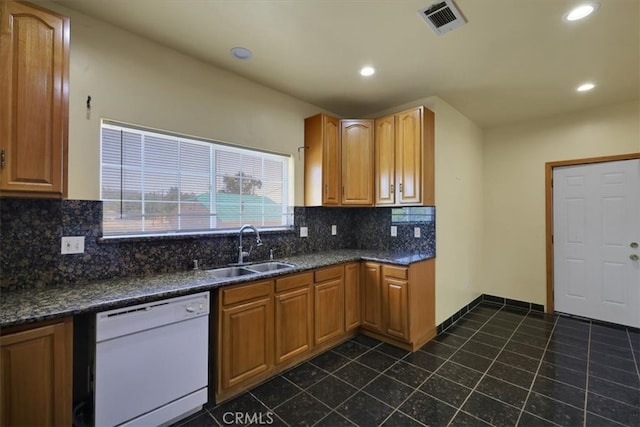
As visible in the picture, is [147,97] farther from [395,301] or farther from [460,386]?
[460,386]

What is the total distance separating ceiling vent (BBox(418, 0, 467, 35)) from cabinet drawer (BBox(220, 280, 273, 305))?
7.32 feet

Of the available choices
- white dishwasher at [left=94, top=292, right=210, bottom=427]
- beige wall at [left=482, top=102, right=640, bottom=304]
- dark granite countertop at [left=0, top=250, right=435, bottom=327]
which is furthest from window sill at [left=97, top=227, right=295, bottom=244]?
beige wall at [left=482, top=102, right=640, bottom=304]

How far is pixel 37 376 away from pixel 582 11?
3.75 meters

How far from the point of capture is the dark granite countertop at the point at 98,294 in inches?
53.2

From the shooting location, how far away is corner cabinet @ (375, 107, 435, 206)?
297cm

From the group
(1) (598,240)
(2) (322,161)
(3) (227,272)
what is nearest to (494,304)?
(1) (598,240)

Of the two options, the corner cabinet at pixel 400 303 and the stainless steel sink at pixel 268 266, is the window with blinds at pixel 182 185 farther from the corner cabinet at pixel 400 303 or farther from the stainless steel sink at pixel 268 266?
the corner cabinet at pixel 400 303

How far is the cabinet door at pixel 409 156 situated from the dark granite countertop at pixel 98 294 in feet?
5.14

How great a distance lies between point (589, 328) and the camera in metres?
3.32

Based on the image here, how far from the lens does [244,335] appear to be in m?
2.10

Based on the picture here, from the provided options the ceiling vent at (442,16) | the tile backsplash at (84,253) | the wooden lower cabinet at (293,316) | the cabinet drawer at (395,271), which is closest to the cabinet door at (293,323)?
the wooden lower cabinet at (293,316)

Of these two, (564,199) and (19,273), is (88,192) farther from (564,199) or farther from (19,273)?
(564,199)

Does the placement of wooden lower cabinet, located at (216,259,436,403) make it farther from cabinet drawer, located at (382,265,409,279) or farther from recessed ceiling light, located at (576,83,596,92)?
recessed ceiling light, located at (576,83,596,92)

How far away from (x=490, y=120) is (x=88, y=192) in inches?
184
